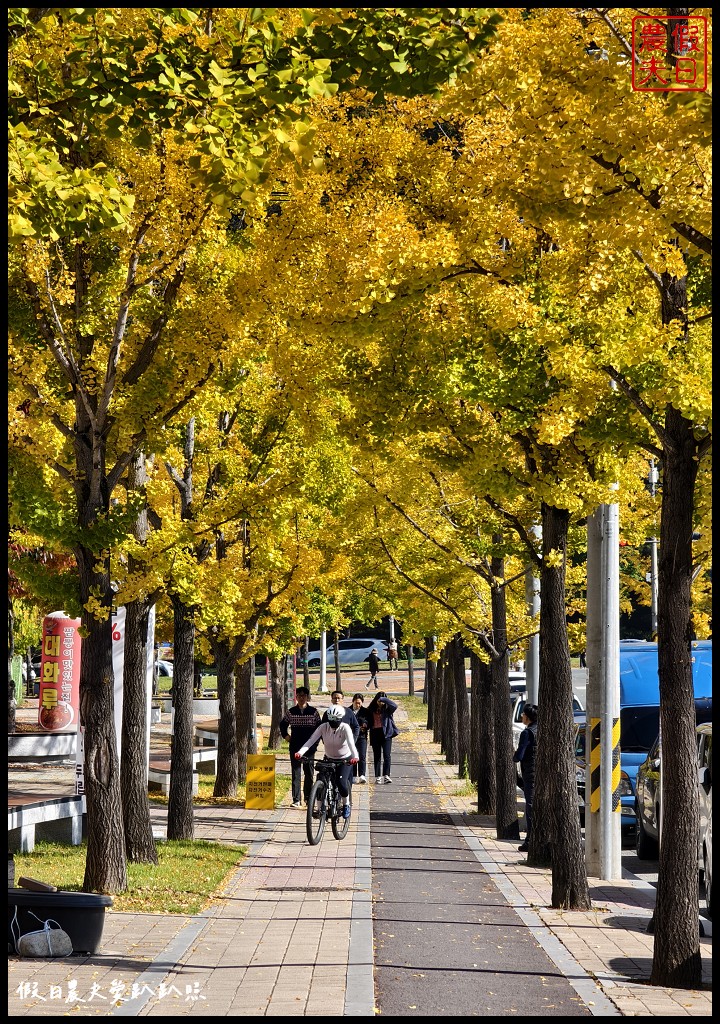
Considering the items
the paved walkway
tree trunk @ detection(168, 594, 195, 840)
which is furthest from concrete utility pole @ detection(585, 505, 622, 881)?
tree trunk @ detection(168, 594, 195, 840)

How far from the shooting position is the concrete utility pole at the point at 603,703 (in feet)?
46.4

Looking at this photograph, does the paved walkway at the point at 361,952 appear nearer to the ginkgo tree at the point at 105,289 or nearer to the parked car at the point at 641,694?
the ginkgo tree at the point at 105,289

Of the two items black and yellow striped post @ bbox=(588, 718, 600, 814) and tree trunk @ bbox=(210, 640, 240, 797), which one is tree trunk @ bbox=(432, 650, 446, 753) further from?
black and yellow striped post @ bbox=(588, 718, 600, 814)

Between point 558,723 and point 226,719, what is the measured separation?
33.6 feet

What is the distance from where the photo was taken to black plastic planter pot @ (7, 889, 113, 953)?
898 cm

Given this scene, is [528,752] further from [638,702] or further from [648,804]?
[638,702]

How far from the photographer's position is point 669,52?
23.9ft

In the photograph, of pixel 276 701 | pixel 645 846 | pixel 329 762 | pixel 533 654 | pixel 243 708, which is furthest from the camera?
pixel 276 701

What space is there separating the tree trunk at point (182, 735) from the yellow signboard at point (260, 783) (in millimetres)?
3388

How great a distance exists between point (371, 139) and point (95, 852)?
744 cm

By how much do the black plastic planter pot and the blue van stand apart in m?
10.2

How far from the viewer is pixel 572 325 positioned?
1007cm

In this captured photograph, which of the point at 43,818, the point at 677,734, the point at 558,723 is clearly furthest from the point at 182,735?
the point at 677,734

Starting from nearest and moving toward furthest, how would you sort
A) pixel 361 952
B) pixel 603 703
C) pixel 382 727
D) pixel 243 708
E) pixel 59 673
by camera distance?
pixel 361 952, pixel 603 703, pixel 243 708, pixel 59 673, pixel 382 727
